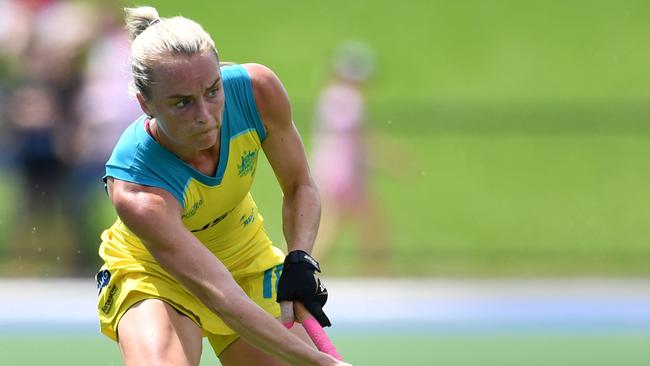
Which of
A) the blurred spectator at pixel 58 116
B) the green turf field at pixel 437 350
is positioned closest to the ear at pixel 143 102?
the green turf field at pixel 437 350

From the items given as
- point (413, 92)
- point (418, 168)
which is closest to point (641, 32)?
point (413, 92)

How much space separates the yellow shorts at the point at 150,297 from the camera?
3877mm

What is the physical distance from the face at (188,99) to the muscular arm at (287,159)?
36 centimetres

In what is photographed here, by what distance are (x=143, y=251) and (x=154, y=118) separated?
587mm

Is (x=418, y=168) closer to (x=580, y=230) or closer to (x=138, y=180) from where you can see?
(x=580, y=230)

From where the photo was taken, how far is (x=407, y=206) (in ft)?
35.8

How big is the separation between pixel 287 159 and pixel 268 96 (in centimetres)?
27

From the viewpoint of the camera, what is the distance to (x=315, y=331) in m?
3.77

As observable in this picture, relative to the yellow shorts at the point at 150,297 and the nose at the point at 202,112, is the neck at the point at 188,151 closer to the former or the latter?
the nose at the point at 202,112

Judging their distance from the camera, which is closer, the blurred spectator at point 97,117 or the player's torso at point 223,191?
the player's torso at point 223,191

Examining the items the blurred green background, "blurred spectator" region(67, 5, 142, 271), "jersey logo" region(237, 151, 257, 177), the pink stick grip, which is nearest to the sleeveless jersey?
"jersey logo" region(237, 151, 257, 177)

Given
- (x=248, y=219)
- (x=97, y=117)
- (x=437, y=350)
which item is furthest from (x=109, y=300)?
(x=97, y=117)

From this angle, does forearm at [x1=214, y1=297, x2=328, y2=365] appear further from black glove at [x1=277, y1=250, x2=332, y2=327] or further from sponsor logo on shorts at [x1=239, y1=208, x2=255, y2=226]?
sponsor logo on shorts at [x1=239, y1=208, x2=255, y2=226]

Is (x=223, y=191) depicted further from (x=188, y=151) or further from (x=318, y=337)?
(x=318, y=337)
